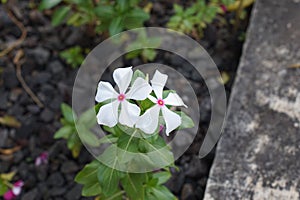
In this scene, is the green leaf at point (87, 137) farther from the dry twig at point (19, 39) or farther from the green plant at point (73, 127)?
the dry twig at point (19, 39)

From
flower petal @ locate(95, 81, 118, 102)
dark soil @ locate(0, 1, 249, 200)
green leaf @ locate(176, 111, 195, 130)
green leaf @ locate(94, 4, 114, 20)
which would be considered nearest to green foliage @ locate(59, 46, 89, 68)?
dark soil @ locate(0, 1, 249, 200)

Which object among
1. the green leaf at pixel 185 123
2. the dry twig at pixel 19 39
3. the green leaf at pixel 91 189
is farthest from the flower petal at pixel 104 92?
the dry twig at pixel 19 39

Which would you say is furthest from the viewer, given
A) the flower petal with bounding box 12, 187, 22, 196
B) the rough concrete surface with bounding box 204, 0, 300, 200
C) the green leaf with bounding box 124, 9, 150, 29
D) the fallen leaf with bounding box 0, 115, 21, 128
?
the fallen leaf with bounding box 0, 115, 21, 128

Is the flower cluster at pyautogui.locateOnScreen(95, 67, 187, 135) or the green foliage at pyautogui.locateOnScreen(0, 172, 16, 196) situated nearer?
the flower cluster at pyautogui.locateOnScreen(95, 67, 187, 135)

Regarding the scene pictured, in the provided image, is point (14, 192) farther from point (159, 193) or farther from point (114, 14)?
point (114, 14)

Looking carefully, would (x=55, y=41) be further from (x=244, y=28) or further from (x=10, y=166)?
(x=244, y=28)

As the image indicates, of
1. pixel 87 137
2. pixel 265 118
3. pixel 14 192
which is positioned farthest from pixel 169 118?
pixel 14 192

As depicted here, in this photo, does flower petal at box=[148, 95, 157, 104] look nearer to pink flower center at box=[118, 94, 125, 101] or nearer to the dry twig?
pink flower center at box=[118, 94, 125, 101]

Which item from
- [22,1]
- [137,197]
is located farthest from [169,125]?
[22,1]
